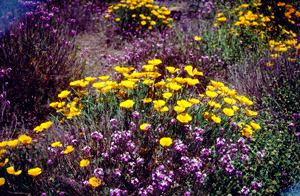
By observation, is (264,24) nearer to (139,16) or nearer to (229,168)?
(139,16)

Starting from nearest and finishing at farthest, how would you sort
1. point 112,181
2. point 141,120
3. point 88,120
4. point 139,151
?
1. point 112,181
2. point 139,151
3. point 141,120
4. point 88,120

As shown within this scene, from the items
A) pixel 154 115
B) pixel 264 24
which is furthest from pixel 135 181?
pixel 264 24

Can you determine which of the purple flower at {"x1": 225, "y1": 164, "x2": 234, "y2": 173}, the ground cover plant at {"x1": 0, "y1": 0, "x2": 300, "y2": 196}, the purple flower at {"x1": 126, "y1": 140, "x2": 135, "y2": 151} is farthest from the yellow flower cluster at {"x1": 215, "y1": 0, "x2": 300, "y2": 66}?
the purple flower at {"x1": 126, "y1": 140, "x2": 135, "y2": 151}

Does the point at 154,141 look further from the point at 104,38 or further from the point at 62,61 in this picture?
the point at 104,38

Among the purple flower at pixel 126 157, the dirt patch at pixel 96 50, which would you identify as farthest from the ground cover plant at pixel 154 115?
the dirt patch at pixel 96 50

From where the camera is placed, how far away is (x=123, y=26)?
5.61 metres

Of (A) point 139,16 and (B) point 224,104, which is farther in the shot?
(A) point 139,16

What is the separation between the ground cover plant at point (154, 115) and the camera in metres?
1.80

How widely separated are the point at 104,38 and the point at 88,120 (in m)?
3.65

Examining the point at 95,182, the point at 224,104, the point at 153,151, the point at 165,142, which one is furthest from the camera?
the point at 224,104

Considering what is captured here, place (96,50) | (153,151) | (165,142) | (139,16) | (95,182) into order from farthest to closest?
(139,16), (96,50), (153,151), (165,142), (95,182)

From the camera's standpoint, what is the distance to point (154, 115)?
227 cm

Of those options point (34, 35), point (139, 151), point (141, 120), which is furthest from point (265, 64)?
point (34, 35)

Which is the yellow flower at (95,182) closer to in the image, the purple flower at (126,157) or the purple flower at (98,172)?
the purple flower at (98,172)
